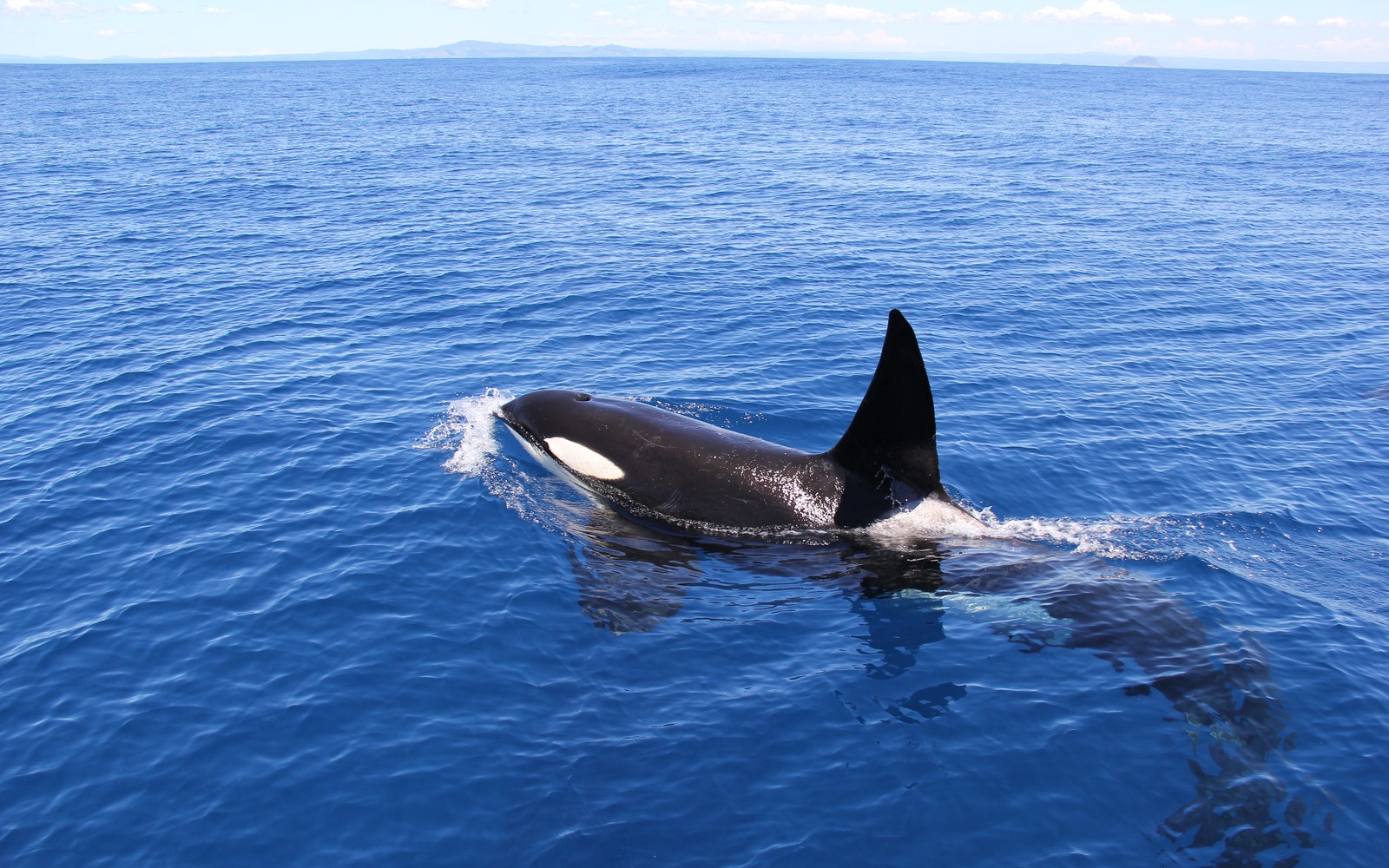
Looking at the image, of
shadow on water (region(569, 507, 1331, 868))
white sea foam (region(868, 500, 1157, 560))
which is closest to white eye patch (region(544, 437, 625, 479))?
shadow on water (region(569, 507, 1331, 868))

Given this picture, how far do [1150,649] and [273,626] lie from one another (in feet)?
36.7

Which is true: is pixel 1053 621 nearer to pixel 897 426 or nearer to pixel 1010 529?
pixel 1010 529

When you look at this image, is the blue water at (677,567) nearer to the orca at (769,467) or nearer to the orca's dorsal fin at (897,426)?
the orca at (769,467)

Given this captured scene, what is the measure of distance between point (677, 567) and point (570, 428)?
3771 mm

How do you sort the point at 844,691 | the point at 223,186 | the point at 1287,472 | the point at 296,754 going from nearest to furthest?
the point at 296,754, the point at 844,691, the point at 1287,472, the point at 223,186

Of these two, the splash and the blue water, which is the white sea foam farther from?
the splash

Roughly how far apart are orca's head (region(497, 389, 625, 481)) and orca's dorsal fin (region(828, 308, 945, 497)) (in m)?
3.96

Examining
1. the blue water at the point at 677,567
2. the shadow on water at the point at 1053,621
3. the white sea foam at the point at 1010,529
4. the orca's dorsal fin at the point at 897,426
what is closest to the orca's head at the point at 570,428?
the blue water at the point at 677,567

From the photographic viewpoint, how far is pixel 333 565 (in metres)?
14.1

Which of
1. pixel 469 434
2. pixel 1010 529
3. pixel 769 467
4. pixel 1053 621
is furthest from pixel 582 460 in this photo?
pixel 1053 621

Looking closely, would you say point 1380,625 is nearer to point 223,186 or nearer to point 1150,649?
point 1150,649

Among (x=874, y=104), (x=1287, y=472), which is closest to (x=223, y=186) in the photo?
(x=1287, y=472)

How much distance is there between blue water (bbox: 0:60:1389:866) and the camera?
30.9ft

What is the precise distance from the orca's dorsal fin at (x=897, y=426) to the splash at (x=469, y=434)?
6.93 meters
